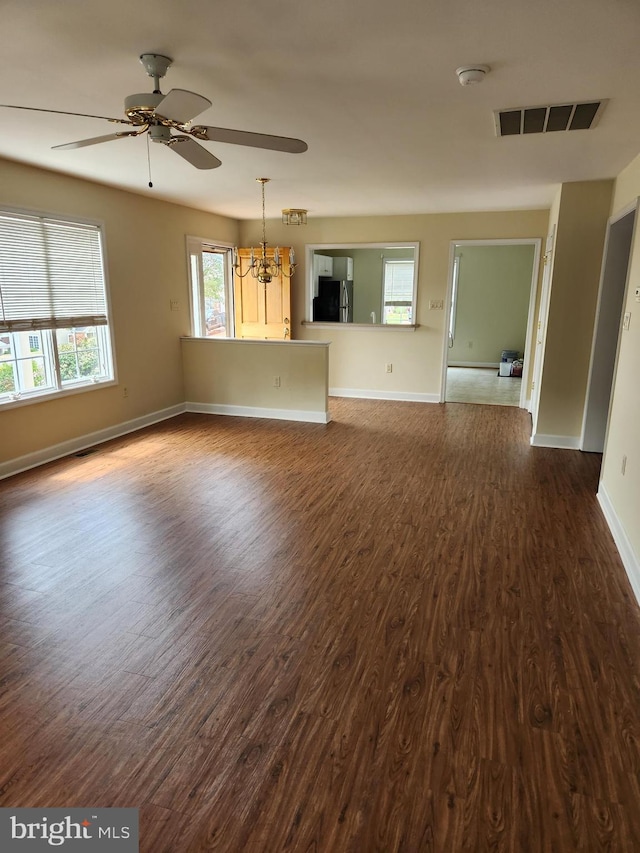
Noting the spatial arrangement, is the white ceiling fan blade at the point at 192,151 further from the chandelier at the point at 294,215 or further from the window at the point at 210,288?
the window at the point at 210,288

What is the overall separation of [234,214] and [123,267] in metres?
2.21

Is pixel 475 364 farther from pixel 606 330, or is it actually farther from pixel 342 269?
pixel 606 330

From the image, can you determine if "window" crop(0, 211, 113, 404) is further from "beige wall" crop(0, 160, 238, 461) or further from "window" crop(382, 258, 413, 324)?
"window" crop(382, 258, 413, 324)

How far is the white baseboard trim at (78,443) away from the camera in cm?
446

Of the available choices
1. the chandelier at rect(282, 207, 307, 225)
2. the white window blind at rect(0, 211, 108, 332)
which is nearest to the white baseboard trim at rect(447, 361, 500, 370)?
the chandelier at rect(282, 207, 307, 225)

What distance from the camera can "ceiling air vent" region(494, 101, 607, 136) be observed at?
2829mm

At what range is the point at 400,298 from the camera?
989 centimetres

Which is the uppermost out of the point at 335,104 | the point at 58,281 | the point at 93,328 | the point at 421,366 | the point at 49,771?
the point at 335,104

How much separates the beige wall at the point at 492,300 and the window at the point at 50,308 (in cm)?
740

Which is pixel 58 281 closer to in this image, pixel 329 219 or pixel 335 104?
pixel 335 104

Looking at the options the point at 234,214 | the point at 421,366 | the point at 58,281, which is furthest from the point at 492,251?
the point at 58,281

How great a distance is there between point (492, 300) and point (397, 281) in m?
2.01

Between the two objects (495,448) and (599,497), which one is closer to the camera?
(599,497)

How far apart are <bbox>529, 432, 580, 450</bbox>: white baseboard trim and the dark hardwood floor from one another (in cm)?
121
